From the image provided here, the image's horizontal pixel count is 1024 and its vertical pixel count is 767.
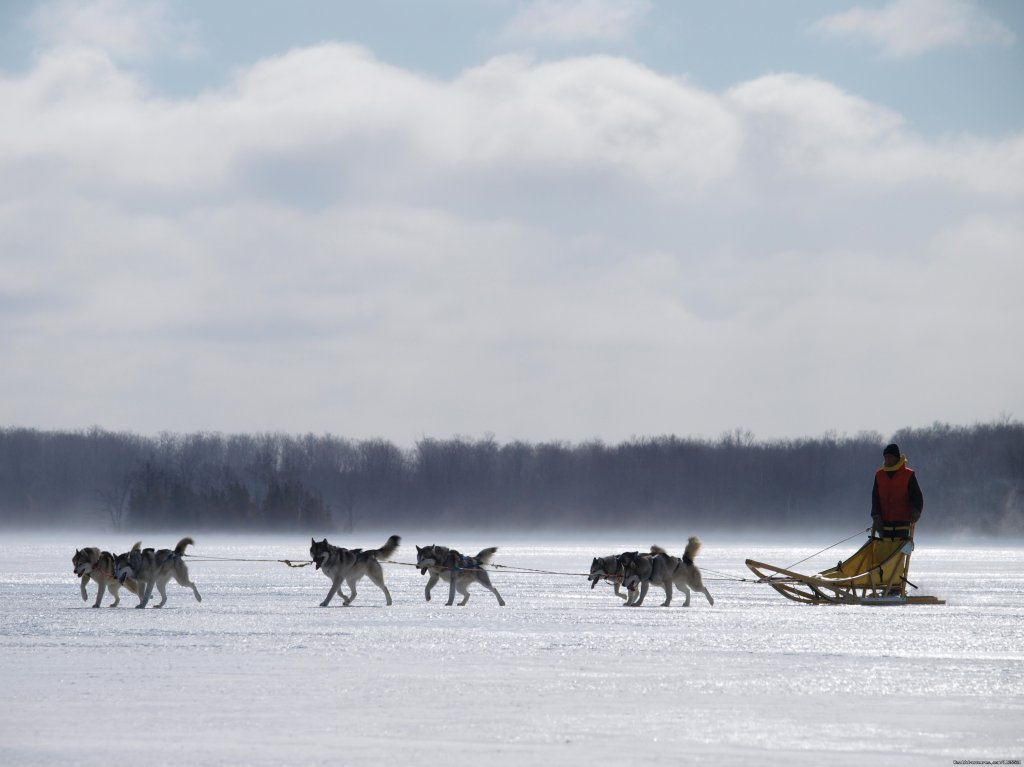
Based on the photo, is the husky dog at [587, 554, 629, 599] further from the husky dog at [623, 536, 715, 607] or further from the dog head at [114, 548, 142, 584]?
the dog head at [114, 548, 142, 584]

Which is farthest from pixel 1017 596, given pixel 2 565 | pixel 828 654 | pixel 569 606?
pixel 2 565

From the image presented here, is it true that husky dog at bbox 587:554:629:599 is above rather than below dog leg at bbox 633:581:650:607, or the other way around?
above

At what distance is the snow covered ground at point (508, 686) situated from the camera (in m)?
6.49

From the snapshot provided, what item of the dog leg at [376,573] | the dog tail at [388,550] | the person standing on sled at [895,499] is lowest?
the dog leg at [376,573]

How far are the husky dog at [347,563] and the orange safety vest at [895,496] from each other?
548 centimetres

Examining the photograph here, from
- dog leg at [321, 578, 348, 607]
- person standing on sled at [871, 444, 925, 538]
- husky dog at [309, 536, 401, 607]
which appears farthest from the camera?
husky dog at [309, 536, 401, 607]

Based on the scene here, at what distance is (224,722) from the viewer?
7176 mm

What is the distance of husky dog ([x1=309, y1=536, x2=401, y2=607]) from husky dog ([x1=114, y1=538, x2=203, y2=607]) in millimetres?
1484

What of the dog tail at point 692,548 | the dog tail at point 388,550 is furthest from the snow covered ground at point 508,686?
the dog tail at point 388,550

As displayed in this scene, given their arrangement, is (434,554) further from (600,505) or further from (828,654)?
(600,505)

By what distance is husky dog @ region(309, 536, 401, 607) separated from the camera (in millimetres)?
16484

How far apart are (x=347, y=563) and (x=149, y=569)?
2.21 meters

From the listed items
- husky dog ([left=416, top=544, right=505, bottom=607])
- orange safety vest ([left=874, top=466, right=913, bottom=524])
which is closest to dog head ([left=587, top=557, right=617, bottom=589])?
husky dog ([left=416, top=544, right=505, bottom=607])

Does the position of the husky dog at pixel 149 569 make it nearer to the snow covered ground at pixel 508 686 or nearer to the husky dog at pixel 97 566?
the husky dog at pixel 97 566
